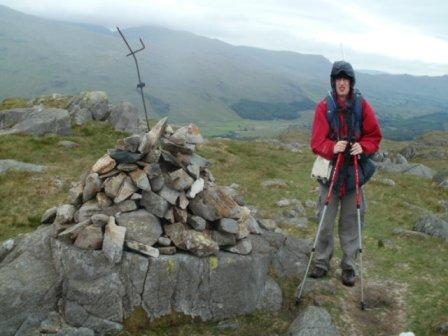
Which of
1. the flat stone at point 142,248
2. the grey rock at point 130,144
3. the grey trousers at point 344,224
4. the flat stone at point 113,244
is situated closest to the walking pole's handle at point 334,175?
the grey trousers at point 344,224

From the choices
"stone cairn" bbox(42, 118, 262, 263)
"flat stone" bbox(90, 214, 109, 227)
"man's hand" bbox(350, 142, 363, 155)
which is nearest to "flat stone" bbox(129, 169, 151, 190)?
"stone cairn" bbox(42, 118, 262, 263)

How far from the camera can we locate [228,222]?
540 inches

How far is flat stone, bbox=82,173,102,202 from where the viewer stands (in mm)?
13094

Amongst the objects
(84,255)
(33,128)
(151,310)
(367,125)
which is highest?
(367,125)

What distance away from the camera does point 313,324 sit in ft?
39.3

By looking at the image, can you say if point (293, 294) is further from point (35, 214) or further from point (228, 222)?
point (35, 214)

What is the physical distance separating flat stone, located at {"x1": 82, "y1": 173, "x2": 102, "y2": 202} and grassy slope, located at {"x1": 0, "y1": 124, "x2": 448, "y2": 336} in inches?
144

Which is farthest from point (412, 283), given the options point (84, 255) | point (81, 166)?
point (81, 166)

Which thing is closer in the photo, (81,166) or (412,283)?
(412,283)

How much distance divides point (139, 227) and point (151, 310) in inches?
84.9

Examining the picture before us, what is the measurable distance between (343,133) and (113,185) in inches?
255

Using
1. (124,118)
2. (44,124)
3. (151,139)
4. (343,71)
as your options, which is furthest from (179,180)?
(124,118)

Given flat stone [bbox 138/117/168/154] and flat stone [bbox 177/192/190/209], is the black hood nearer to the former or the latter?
flat stone [bbox 138/117/168/154]

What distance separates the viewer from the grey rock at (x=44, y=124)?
34594mm
